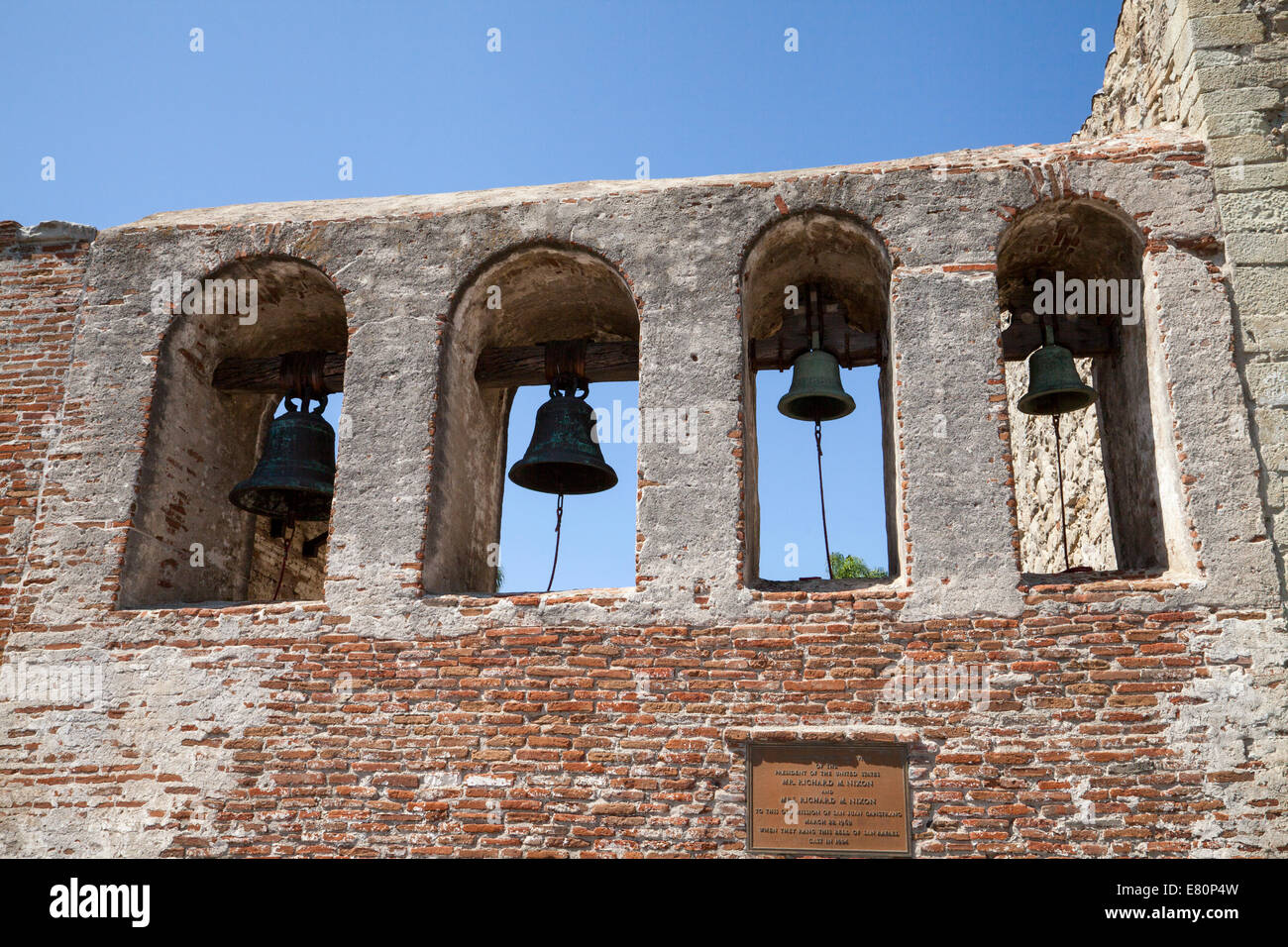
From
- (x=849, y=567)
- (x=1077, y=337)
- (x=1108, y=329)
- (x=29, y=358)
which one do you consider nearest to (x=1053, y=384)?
(x=1077, y=337)

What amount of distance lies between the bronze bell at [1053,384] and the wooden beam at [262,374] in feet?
14.7

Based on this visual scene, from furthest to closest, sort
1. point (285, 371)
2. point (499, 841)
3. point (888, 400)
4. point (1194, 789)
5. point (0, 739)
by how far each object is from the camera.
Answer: point (285, 371) → point (888, 400) → point (0, 739) → point (499, 841) → point (1194, 789)

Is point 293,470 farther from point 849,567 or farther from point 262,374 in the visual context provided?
point 849,567

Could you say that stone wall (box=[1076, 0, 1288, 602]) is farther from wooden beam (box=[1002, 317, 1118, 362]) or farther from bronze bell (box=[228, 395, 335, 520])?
bronze bell (box=[228, 395, 335, 520])

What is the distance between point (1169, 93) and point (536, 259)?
4.24 metres

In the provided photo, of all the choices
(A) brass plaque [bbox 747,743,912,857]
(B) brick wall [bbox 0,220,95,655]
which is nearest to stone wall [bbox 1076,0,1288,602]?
(A) brass plaque [bbox 747,743,912,857]

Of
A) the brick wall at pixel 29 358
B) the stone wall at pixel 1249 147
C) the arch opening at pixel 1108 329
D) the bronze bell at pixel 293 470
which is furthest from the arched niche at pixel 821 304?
the brick wall at pixel 29 358

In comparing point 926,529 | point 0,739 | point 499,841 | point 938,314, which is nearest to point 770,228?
point 938,314

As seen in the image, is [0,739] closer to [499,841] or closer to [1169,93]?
[499,841]

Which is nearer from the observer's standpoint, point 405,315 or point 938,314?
point 938,314

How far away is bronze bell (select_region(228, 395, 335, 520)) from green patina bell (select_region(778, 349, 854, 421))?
3.01 meters

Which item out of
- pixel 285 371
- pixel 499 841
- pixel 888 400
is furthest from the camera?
pixel 285 371

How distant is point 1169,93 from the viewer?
667 cm

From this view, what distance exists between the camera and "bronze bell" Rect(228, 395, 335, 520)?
21.7 ft
